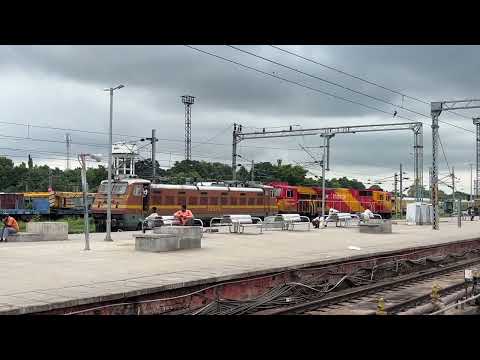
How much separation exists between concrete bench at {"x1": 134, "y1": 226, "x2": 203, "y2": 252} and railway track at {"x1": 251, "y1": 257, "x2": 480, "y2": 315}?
446 cm

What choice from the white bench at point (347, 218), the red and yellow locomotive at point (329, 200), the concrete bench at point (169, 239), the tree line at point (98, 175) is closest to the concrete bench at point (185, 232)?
the concrete bench at point (169, 239)

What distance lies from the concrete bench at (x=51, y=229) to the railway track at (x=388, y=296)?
1021cm

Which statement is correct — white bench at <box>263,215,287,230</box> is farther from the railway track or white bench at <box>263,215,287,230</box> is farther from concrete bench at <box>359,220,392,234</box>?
the railway track

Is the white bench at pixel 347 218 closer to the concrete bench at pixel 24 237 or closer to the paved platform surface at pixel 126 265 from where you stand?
the paved platform surface at pixel 126 265

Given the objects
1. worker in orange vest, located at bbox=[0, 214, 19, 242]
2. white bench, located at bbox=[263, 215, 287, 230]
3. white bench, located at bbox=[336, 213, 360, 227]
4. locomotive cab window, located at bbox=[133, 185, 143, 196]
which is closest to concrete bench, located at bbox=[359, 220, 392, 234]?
white bench, located at bbox=[263, 215, 287, 230]

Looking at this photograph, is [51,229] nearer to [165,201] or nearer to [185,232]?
[185,232]

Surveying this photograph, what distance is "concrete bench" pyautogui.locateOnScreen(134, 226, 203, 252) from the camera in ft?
49.5

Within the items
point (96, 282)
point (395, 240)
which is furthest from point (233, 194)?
point (96, 282)

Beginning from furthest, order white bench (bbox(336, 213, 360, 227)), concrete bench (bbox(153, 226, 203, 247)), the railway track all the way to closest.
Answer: white bench (bbox(336, 213, 360, 227))
concrete bench (bbox(153, 226, 203, 247))
the railway track

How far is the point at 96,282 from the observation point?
32.6 feet

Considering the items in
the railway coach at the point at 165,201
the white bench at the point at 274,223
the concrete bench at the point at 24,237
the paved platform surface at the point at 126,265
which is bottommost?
the paved platform surface at the point at 126,265

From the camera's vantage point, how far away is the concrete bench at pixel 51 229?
63.1ft
